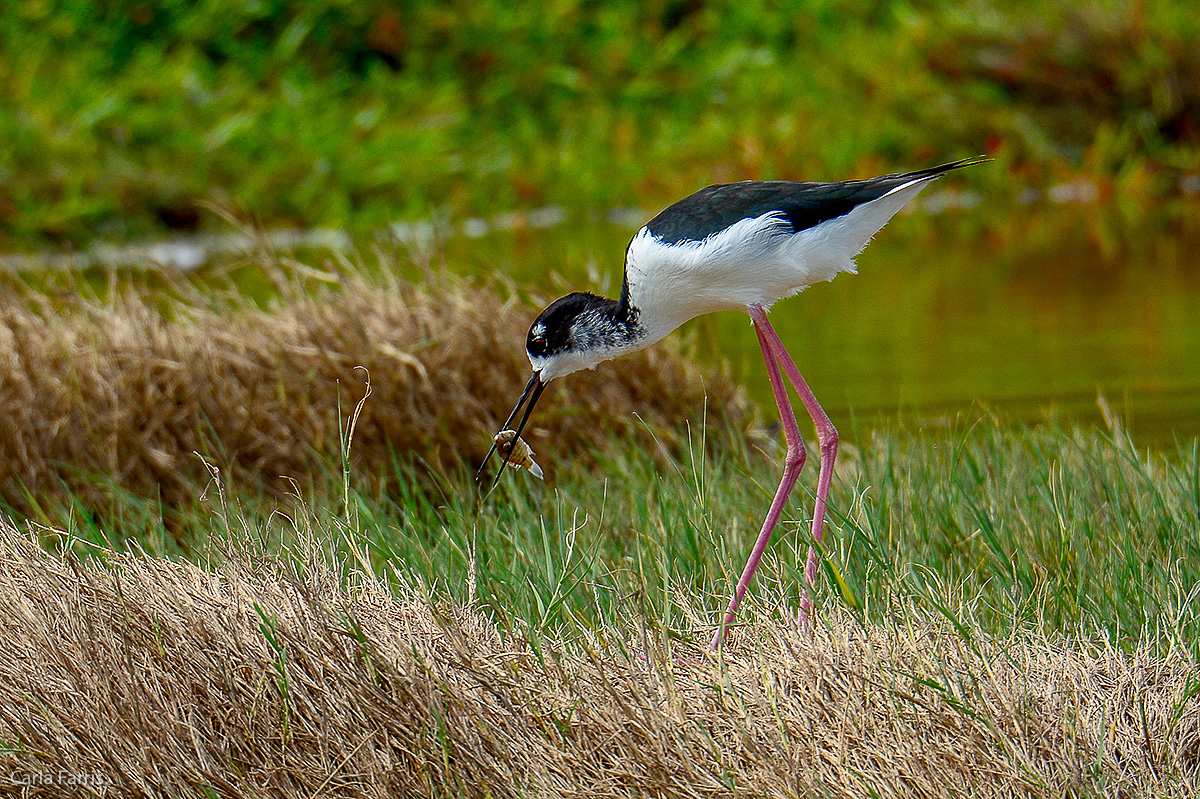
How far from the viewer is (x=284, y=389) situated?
5.05 metres

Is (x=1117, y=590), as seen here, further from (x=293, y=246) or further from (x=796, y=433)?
(x=293, y=246)

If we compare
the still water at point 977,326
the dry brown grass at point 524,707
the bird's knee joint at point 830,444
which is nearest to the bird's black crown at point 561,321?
the bird's knee joint at point 830,444

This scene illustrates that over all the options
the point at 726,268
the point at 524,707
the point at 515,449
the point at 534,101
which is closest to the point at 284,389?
the point at 515,449

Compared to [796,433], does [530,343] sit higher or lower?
higher

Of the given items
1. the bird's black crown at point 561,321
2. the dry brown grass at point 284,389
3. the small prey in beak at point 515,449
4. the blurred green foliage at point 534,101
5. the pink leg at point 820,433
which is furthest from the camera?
the blurred green foliage at point 534,101

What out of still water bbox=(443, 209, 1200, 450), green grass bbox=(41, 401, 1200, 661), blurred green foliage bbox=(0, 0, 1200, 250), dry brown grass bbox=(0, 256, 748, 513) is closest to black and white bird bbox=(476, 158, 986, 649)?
green grass bbox=(41, 401, 1200, 661)

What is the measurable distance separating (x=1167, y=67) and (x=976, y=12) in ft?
7.08

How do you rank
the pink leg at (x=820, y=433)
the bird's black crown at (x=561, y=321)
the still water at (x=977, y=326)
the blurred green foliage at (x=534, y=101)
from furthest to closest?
1. the blurred green foliage at (x=534, y=101)
2. the still water at (x=977, y=326)
3. the bird's black crown at (x=561, y=321)
4. the pink leg at (x=820, y=433)

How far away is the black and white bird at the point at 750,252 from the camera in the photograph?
3.04 metres

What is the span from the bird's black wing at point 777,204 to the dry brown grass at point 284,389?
1.80m

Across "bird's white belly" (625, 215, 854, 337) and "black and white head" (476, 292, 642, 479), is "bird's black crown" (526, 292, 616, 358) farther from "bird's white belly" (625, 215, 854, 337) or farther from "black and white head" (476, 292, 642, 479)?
"bird's white belly" (625, 215, 854, 337)

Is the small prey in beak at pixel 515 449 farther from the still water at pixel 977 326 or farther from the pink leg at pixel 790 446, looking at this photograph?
the still water at pixel 977 326

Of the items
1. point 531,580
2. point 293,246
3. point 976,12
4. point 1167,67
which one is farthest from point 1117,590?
point 976,12

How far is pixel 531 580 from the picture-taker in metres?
3.10
